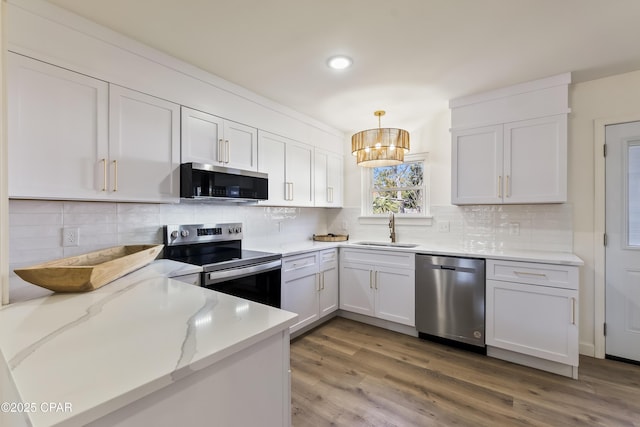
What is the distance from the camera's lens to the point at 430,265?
2773 millimetres

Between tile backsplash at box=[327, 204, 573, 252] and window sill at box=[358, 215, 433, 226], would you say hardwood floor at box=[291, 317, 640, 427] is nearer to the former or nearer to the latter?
tile backsplash at box=[327, 204, 573, 252]

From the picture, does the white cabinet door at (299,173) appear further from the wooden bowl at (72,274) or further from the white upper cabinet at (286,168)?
the wooden bowl at (72,274)

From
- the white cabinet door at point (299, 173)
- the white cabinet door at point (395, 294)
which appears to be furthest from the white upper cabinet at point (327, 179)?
the white cabinet door at point (395, 294)

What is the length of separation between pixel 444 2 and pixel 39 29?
2226 mm

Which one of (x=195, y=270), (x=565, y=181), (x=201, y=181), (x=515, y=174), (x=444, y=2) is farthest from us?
(x=515, y=174)

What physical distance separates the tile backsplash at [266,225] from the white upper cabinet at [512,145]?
30 centimetres

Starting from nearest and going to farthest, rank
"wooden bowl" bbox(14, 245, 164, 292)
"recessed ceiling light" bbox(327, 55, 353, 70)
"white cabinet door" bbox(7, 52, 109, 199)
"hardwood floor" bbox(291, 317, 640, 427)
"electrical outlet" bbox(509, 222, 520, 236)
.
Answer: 1. "wooden bowl" bbox(14, 245, 164, 292)
2. "white cabinet door" bbox(7, 52, 109, 199)
3. "hardwood floor" bbox(291, 317, 640, 427)
4. "recessed ceiling light" bbox(327, 55, 353, 70)
5. "electrical outlet" bbox(509, 222, 520, 236)

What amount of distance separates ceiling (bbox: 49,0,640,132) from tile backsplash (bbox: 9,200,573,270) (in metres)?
1.18

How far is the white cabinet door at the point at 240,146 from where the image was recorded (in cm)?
251

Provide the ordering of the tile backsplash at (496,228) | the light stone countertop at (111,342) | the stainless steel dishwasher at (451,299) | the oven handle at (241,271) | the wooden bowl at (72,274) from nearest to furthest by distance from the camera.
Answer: the light stone countertop at (111,342), the wooden bowl at (72,274), the oven handle at (241,271), the stainless steel dishwasher at (451,299), the tile backsplash at (496,228)

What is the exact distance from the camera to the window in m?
3.53

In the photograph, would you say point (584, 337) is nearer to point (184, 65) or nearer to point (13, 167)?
→ point (184, 65)

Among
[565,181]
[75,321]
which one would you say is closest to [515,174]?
[565,181]

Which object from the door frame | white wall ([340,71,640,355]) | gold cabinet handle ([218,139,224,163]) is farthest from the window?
gold cabinet handle ([218,139,224,163])
